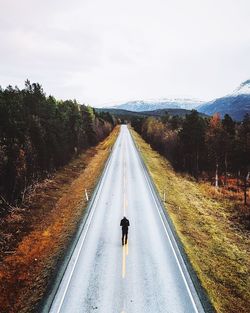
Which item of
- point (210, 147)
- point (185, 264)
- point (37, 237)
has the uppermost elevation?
point (210, 147)

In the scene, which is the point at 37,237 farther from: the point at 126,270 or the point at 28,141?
the point at 28,141

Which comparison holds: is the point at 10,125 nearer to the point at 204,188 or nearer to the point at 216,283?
the point at 216,283

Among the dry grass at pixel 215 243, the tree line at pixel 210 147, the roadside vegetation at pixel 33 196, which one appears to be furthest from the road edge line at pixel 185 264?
the tree line at pixel 210 147

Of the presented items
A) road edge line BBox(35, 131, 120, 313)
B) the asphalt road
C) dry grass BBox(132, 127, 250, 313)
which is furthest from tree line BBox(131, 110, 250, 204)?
road edge line BBox(35, 131, 120, 313)

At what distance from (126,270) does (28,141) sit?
1868 centimetres

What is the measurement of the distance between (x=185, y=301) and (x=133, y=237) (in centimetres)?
770

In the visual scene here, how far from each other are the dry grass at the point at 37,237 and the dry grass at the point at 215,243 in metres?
8.43

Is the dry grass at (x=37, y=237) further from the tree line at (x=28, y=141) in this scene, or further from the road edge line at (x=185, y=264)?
the road edge line at (x=185, y=264)

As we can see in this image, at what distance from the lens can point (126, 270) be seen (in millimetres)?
16875

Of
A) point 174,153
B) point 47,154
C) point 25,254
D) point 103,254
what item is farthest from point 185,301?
point 174,153

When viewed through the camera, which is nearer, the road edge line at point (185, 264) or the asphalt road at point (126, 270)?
the asphalt road at point (126, 270)

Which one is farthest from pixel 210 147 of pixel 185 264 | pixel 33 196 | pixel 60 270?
pixel 60 270

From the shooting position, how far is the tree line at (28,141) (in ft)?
88.6

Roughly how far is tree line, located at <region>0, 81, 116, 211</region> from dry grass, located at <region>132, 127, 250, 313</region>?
559 inches
